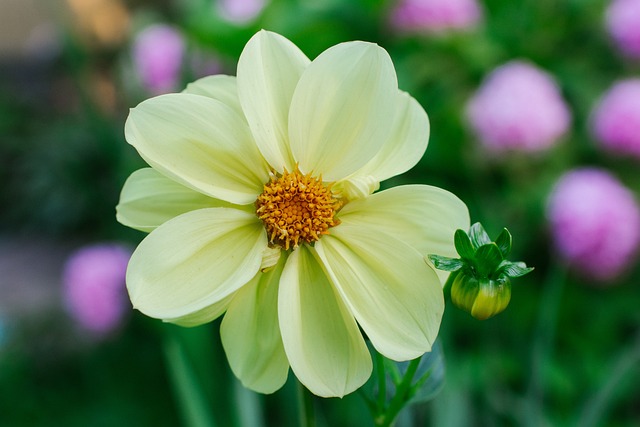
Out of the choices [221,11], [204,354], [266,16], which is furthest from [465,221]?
[221,11]

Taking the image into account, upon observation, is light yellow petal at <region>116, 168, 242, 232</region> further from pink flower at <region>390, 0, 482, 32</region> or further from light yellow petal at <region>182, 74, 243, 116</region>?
pink flower at <region>390, 0, 482, 32</region>

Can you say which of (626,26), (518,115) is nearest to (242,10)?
(518,115)

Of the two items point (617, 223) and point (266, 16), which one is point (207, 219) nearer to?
point (617, 223)

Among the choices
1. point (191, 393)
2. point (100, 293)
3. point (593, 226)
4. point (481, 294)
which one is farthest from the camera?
point (100, 293)

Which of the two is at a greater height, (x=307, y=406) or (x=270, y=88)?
(x=270, y=88)

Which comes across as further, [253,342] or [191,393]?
[191,393]

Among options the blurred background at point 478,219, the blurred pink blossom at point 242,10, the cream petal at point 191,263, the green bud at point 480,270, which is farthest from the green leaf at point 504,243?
the blurred pink blossom at point 242,10

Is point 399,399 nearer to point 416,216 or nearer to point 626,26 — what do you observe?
point 416,216
